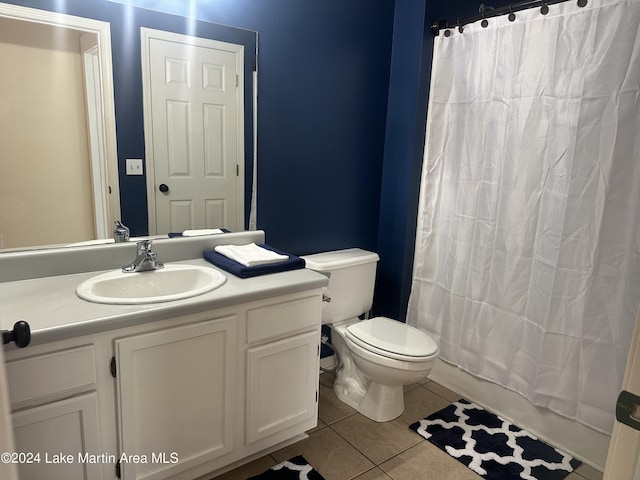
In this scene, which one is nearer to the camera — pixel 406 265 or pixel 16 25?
pixel 16 25

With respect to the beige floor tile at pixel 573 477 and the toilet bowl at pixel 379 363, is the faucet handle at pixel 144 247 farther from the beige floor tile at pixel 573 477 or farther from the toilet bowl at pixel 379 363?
the beige floor tile at pixel 573 477

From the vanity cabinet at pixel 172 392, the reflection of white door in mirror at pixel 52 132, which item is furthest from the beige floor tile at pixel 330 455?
the reflection of white door in mirror at pixel 52 132

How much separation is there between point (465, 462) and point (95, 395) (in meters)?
1.53

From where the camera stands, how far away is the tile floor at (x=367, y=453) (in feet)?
6.20

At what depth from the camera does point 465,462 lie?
1.98 m

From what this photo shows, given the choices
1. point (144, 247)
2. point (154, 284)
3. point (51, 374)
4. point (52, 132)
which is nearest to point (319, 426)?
point (154, 284)

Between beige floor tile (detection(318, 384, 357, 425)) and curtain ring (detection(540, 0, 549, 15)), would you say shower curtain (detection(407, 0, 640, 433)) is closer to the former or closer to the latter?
curtain ring (detection(540, 0, 549, 15))

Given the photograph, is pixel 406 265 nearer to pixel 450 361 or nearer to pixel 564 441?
pixel 450 361

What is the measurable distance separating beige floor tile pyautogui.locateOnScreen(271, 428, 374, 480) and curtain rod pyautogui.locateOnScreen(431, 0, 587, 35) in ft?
6.93

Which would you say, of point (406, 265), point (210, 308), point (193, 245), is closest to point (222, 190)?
point (193, 245)

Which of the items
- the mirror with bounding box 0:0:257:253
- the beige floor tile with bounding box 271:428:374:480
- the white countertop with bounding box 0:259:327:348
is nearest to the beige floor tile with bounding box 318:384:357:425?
the beige floor tile with bounding box 271:428:374:480

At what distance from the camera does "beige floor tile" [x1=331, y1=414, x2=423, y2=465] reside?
2.03 m

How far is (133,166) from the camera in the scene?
186 centimetres

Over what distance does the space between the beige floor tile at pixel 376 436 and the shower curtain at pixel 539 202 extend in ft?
1.87
